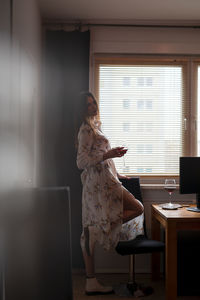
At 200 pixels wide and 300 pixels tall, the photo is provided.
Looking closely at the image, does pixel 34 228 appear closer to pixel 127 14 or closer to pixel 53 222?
pixel 53 222

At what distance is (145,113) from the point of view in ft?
11.6

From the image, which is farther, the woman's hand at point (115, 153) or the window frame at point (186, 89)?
the window frame at point (186, 89)

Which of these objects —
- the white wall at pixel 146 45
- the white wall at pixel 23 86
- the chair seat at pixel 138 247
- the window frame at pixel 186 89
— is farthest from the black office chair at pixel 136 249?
the white wall at pixel 23 86

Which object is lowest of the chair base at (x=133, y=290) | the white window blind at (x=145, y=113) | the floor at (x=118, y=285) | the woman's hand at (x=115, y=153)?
the floor at (x=118, y=285)

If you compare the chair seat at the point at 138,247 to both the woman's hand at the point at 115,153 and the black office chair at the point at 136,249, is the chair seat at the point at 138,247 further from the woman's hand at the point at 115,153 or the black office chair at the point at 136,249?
the woman's hand at the point at 115,153

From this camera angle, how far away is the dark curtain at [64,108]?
334cm

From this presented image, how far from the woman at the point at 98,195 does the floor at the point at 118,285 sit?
82 mm

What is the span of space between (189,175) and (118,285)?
1.24m

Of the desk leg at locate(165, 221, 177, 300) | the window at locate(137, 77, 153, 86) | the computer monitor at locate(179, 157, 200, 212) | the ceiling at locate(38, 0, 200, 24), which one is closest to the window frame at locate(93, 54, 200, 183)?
the window at locate(137, 77, 153, 86)

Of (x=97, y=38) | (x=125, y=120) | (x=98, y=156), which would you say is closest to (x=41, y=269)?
(x=98, y=156)

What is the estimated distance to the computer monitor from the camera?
2.90 metres

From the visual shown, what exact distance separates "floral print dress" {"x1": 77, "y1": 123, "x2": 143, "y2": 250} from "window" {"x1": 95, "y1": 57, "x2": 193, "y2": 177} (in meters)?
0.70

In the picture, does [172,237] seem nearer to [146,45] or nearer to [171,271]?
[171,271]

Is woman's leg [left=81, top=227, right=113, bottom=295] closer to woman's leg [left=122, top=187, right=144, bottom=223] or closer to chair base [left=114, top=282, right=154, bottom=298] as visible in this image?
chair base [left=114, top=282, right=154, bottom=298]
